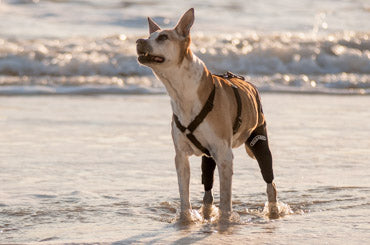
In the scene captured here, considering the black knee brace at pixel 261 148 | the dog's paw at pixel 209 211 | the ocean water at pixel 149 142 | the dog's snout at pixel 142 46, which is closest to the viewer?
the dog's snout at pixel 142 46

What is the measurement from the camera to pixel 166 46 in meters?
5.69

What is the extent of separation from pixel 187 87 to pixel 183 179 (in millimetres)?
671

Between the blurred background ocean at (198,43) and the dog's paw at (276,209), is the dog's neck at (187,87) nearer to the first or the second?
the dog's paw at (276,209)

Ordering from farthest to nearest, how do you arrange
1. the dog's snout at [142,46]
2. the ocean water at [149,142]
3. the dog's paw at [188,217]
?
the dog's paw at [188,217], the ocean water at [149,142], the dog's snout at [142,46]

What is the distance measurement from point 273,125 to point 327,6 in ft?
63.1

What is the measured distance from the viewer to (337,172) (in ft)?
26.3

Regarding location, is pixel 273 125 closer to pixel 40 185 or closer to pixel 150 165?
pixel 150 165

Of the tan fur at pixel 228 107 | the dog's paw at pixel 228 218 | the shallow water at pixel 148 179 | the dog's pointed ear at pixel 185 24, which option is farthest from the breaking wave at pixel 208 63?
the dog's pointed ear at pixel 185 24

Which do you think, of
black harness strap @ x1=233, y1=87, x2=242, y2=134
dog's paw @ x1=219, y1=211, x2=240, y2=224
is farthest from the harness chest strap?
dog's paw @ x1=219, y1=211, x2=240, y2=224

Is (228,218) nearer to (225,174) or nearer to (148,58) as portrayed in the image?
(225,174)

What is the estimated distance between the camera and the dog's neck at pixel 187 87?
5.92m

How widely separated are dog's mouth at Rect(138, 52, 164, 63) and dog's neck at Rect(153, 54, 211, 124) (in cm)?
20

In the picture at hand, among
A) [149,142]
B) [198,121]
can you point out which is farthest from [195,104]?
[149,142]

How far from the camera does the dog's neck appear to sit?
19.4 ft
